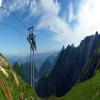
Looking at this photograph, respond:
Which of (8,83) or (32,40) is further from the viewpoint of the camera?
(32,40)

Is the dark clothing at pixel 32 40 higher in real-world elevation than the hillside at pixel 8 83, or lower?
higher

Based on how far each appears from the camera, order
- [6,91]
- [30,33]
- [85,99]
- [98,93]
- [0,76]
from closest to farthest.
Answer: [6,91] < [0,76] < [30,33] < [98,93] < [85,99]

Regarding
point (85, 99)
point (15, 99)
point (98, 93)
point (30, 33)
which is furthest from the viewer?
point (85, 99)

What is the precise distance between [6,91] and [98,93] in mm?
155301

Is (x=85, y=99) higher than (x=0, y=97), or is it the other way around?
(x=0, y=97)

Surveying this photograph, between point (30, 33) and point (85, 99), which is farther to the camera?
point (85, 99)

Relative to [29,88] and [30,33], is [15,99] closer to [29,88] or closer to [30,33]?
[30,33]

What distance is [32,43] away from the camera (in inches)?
4117

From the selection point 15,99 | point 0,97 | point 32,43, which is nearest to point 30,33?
point 32,43

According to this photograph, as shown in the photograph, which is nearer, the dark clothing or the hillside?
the hillside

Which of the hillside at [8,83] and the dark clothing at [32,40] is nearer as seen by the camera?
the hillside at [8,83]

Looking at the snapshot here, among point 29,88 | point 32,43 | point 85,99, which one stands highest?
point 32,43

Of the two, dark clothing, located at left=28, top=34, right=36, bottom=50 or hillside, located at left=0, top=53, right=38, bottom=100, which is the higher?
dark clothing, located at left=28, top=34, right=36, bottom=50

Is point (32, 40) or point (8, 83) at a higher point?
point (32, 40)
